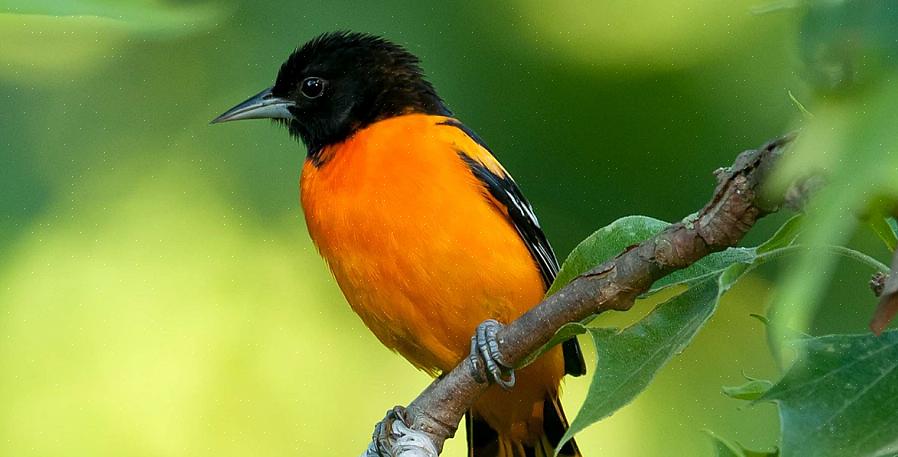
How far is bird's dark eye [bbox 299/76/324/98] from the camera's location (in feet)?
10.6

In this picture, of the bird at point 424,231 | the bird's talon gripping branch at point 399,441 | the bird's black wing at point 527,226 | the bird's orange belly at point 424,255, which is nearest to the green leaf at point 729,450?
the bird's talon gripping branch at point 399,441

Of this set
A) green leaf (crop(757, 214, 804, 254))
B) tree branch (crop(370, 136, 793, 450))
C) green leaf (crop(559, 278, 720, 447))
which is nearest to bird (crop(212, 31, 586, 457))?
tree branch (crop(370, 136, 793, 450))

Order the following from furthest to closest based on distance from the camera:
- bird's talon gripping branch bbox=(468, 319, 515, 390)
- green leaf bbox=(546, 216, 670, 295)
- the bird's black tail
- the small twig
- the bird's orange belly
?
the bird's black tail → the bird's orange belly → bird's talon gripping branch bbox=(468, 319, 515, 390) → green leaf bbox=(546, 216, 670, 295) → the small twig

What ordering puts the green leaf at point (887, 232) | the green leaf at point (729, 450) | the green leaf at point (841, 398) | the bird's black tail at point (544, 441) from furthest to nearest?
the bird's black tail at point (544, 441) < the green leaf at point (729, 450) < the green leaf at point (887, 232) < the green leaf at point (841, 398)

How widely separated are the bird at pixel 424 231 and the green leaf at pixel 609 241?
3.74ft

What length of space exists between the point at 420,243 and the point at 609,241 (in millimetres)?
1300

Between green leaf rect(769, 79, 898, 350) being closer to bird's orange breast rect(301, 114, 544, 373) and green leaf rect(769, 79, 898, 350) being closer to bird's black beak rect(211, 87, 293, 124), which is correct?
bird's orange breast rect(301, 114, 544, 373)

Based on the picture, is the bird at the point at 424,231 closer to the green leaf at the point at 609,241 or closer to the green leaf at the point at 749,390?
the green leaf at the point at 609,241

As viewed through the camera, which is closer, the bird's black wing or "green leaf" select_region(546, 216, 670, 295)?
"green leaf" select_region(546, 216, 670, 295)

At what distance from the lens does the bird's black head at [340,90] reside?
3.12m

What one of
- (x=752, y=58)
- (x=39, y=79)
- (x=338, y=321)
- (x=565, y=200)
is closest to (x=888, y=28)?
(x=752, y=58)

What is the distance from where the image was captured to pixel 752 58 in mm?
2832

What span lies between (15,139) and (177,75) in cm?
63

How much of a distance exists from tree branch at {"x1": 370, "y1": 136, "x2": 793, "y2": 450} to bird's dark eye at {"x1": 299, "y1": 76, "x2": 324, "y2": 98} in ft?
5.92
